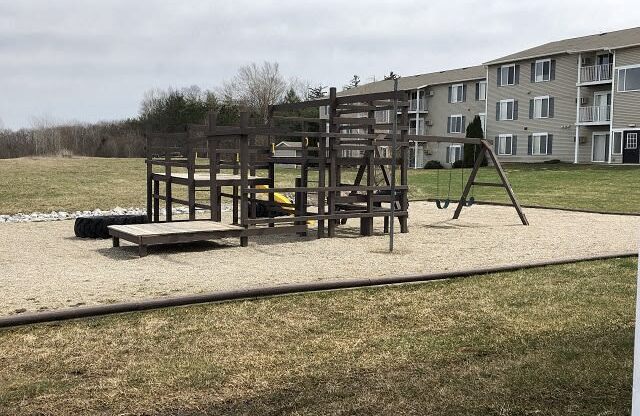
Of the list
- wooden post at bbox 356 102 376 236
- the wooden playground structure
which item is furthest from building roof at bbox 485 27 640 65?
wooden post at bbox 356 102 376 236

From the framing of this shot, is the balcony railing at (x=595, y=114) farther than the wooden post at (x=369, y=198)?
Yes

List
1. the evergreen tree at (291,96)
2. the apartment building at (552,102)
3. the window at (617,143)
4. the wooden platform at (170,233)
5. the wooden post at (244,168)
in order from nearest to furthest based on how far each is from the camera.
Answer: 1. the wooden platform at (170,233)
2. the wooden post at (244,168)
3. the apartment building at (552,102)
4. the window at (617,143)
5. the evergreen tree at (291,96)

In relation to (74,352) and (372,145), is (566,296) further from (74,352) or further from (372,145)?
(372,145)

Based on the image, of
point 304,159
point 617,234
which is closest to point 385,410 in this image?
point 304,159

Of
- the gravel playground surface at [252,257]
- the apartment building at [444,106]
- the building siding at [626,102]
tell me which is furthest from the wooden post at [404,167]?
the apartment building at [444,106]

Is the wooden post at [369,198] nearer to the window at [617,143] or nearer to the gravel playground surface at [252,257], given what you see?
the gravel playground surface at [252,257]

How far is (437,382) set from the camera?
394cm

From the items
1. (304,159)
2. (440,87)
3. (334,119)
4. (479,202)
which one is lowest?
(479,202)

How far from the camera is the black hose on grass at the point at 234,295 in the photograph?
5.27m

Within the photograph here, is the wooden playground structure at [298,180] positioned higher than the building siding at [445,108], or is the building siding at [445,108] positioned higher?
the building siding at [445,108]

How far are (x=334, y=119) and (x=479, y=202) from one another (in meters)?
8.98

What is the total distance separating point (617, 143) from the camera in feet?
126

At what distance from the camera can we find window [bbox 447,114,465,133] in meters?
50.7

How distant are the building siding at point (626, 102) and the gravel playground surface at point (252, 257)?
26416 mm
